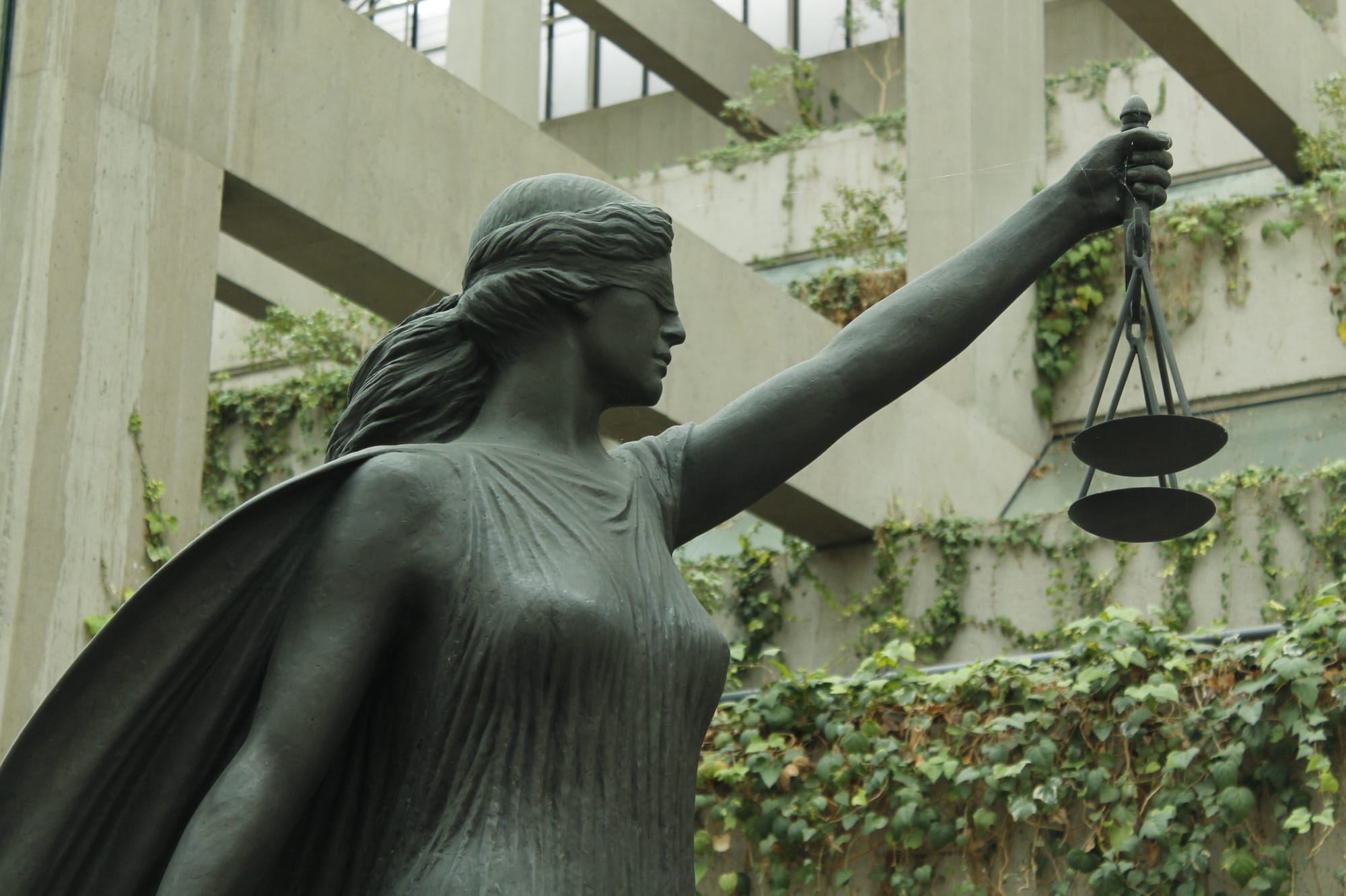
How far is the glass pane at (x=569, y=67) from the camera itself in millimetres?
24250

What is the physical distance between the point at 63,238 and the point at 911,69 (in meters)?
6.85

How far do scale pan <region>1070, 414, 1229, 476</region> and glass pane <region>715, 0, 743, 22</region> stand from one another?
20.7 m

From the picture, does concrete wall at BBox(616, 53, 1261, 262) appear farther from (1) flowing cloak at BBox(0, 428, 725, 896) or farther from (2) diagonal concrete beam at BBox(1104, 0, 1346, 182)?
(1) flowing cloak at BBox(0, 428, 725, 896)

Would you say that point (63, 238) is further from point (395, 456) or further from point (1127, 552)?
point (1127, 552)

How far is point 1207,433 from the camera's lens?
339cm

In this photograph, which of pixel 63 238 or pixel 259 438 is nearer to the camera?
pixel 63 238

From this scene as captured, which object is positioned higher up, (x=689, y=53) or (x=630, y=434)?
(x=689, y=53)

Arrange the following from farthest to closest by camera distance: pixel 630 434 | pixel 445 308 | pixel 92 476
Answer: pixel 630 434 < pixel 92 476 < pixel 445 308

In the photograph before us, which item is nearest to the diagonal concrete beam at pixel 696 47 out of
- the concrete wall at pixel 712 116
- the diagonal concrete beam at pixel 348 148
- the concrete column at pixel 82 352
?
the concrete wall at pixel 712 116

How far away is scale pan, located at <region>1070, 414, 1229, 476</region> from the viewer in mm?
3396

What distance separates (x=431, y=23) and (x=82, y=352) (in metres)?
17.3

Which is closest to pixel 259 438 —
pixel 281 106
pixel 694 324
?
pixel 694 324

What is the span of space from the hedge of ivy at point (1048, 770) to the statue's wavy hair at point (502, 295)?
4.98 m

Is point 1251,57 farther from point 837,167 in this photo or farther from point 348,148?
point 348,148
